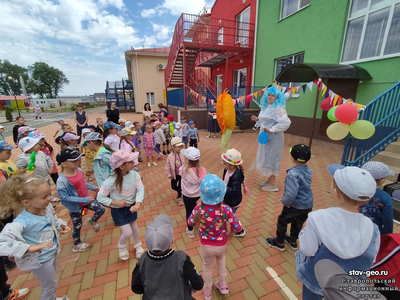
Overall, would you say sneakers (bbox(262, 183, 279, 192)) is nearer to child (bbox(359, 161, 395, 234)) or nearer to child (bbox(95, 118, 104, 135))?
child (bbox(359, 161, 395, 234))

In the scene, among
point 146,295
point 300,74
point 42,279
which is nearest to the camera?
point 146,295

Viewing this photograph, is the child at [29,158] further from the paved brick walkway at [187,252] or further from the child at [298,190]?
the child at [298,190]

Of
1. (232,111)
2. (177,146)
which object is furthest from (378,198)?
(232,111)

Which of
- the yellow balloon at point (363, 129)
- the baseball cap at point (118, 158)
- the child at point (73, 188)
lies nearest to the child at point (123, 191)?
the baseball cap at point (118, 158)

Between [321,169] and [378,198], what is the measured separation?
3968 mm

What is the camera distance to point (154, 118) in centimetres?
741

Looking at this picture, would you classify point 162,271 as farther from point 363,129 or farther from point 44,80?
point 44,80

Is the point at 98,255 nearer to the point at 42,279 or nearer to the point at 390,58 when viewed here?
the point at 42,279

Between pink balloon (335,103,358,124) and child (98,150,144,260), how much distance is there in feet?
11.4

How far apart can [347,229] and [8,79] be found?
8805 centimetres

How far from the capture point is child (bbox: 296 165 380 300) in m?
1.12

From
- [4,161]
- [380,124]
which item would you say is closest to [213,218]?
[4,161]

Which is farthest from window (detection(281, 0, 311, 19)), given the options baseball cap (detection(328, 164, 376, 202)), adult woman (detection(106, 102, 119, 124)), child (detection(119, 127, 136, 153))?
baseball cap (detection(328, 164, 376, 202))

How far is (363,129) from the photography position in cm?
322
